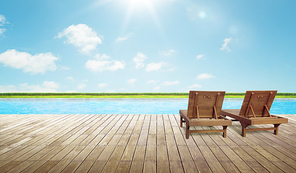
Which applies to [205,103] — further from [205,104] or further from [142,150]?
[142,150]

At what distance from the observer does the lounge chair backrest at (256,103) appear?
120 inches

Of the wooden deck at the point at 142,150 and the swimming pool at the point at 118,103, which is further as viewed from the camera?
the swimming pool at the point at 118,103

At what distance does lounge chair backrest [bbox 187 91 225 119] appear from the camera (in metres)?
2.99

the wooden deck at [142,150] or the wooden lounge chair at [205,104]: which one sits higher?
the wooden lounge chair at [205,104]

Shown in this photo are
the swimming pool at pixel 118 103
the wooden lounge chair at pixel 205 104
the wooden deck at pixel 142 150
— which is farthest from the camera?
the swimming pool at pixel 118 103

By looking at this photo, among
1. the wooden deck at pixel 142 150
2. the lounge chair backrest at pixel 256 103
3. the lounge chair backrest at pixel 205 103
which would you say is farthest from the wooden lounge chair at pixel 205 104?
the lounge chair backrest at pixel 256 103

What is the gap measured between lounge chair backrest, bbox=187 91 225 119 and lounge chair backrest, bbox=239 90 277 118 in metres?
0.51

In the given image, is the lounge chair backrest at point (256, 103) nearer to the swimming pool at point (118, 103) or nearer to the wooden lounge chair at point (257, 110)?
the wooden lounge chair at point (257, 110)

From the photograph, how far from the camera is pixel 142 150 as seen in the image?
7.77ft

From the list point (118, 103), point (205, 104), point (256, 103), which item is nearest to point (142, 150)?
point (205, 104)

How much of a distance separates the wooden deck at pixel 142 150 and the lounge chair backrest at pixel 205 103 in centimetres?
44

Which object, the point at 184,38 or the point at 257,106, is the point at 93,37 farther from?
the point at 257,106

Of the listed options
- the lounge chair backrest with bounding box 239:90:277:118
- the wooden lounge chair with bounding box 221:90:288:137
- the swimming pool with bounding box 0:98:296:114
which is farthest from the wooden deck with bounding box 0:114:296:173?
the swimming pool with bounding box 0:98:296:114

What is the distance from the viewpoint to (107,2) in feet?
76.9
